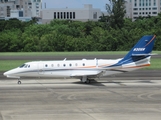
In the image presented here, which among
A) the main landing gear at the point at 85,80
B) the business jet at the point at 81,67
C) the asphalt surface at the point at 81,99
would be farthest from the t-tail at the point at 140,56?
the main landing gear at the point at 85,80

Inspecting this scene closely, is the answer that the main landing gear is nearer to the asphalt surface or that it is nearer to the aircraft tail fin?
the asphalt surface

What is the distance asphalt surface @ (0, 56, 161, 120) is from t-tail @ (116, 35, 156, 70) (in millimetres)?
1504

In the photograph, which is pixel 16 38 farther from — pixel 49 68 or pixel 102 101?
pixel 102 101

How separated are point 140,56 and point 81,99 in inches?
472

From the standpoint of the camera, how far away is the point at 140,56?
136 feet

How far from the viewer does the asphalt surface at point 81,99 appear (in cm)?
2495

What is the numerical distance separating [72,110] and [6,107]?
3.86m

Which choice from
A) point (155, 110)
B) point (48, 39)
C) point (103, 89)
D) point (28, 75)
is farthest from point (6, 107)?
point (48, 39)

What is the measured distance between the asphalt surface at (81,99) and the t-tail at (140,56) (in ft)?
4.94

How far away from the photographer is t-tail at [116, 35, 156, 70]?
41.2 m

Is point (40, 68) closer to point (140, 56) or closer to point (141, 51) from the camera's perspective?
point (140, 56)

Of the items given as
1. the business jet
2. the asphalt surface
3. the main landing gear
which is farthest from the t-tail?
the main landing gear

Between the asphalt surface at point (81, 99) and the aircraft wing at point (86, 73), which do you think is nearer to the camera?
the asphalt surface at point (81, 99)

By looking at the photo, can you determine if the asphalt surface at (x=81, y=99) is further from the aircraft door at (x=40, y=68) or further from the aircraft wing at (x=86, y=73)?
the aircraft door at (x=40, y=68)
